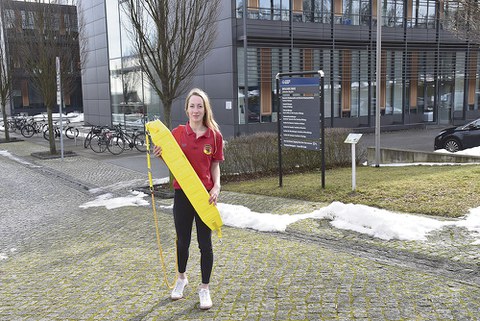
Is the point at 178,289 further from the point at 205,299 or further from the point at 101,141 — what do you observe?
the point at 101,141

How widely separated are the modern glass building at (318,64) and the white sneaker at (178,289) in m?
13.7

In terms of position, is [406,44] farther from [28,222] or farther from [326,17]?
[28,222]

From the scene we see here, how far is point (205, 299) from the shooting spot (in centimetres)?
411

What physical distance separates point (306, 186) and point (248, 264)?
456cm

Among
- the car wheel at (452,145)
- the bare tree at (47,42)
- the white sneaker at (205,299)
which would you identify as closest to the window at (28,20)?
the bare tree at (47,42)

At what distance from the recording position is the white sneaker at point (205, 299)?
13.3ft

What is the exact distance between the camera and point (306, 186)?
376 inches

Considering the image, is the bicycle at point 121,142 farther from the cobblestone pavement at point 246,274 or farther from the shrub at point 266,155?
the cobblestone pavement at point 246,274

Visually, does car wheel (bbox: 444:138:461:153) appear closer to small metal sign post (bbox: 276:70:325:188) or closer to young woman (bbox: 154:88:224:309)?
small metal sign post (bbox: 276:70:325:188)

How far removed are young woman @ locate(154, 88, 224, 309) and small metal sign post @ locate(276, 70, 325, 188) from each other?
200 inches

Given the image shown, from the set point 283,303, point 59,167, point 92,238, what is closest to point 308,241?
point 283,303

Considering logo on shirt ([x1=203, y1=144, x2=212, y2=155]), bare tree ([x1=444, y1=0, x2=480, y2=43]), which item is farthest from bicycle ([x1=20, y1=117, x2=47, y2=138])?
logo on shirt ([x1=203, y1=144, x2=212, y2=155])

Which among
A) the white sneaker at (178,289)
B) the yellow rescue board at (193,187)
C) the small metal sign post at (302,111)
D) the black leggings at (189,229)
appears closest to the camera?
the yellow rescue board at (193,187)

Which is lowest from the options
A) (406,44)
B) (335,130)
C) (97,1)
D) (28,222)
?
(28,222)
